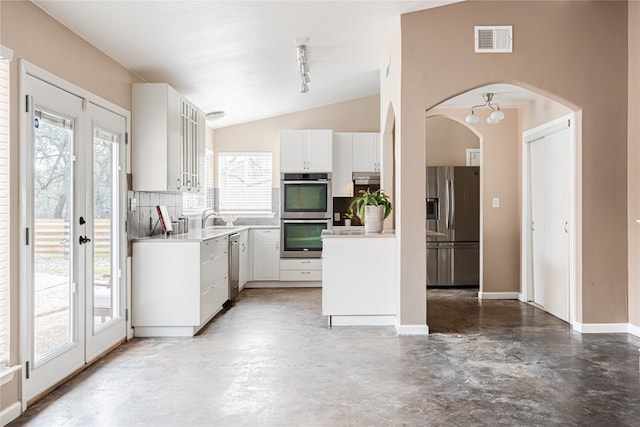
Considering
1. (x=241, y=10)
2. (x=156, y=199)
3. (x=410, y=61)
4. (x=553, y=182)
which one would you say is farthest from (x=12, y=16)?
(x=553, y=182)

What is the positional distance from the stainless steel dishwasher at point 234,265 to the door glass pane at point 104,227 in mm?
1877

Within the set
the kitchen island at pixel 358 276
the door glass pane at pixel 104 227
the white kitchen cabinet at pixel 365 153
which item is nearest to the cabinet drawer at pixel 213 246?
the door glass pane at pixel 104 227

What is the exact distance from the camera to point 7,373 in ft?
8.47

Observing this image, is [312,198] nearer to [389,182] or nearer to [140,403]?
[389,182]

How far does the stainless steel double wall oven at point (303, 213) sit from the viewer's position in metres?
7.10

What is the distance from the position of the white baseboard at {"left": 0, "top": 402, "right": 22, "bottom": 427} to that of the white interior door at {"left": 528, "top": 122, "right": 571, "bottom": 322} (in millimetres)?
4590

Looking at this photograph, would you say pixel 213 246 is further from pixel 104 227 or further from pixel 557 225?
pixel 557 225

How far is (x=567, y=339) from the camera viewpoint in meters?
4.19

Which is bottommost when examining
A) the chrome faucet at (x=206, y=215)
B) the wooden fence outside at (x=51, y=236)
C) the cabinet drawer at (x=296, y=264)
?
the cabinet drawer at (x=296, y=264)

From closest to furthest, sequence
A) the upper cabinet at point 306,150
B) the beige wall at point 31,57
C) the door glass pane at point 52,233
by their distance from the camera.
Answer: the beige wall at point 31,57 → the door glass pane at point 52,233 → the upper cabinet at point 306,150

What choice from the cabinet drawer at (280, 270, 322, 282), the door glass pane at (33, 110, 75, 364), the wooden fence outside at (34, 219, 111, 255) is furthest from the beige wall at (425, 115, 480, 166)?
the door glass pane at (33, 110, 75, 364)

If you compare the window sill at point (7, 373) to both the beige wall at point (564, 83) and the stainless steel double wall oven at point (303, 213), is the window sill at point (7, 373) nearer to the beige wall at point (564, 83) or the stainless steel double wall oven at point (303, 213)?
the beige wall at point (564, 83)

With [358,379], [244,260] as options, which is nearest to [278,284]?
[244,260]

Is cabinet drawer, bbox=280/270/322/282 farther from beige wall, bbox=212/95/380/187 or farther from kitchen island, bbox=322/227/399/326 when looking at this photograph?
kitchen island, bbox=322/227/399/326
